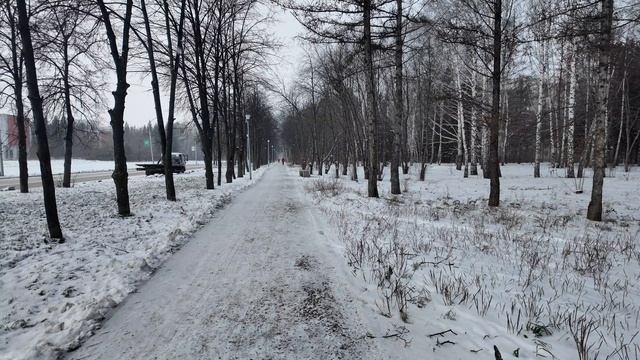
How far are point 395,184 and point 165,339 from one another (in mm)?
12303

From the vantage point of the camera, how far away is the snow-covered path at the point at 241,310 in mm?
2932

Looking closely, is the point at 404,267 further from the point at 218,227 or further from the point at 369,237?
the point at 218,227

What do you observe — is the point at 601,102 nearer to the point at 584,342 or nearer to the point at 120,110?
the point at 584,342

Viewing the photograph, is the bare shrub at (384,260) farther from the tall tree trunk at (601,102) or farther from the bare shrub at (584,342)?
the tall tree trunk at (601,102)

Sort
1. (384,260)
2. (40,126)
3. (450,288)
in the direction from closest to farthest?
1. (450,288)
2. (384,260)
3. (40,126)

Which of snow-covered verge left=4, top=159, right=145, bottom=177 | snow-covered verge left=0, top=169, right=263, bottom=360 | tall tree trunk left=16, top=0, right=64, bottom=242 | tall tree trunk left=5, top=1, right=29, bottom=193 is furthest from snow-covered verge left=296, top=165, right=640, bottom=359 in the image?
snow-covered verge left=4, top=159, right=145, bottom=177

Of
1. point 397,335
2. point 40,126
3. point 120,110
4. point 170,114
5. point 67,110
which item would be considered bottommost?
point 397,335

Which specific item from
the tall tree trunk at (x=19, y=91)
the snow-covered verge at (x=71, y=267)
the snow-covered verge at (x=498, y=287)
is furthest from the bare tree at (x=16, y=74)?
the snow-covered verge at (x=498, y=287)

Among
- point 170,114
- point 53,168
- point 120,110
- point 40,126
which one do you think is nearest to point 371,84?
point 170,114

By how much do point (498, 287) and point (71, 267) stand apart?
5804 mm

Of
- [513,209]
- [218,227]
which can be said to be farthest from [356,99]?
[218,227]

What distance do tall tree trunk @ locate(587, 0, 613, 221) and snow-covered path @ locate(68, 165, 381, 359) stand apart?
25.0 ft

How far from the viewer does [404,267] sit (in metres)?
4.95

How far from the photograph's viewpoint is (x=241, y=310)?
3.66 metres
